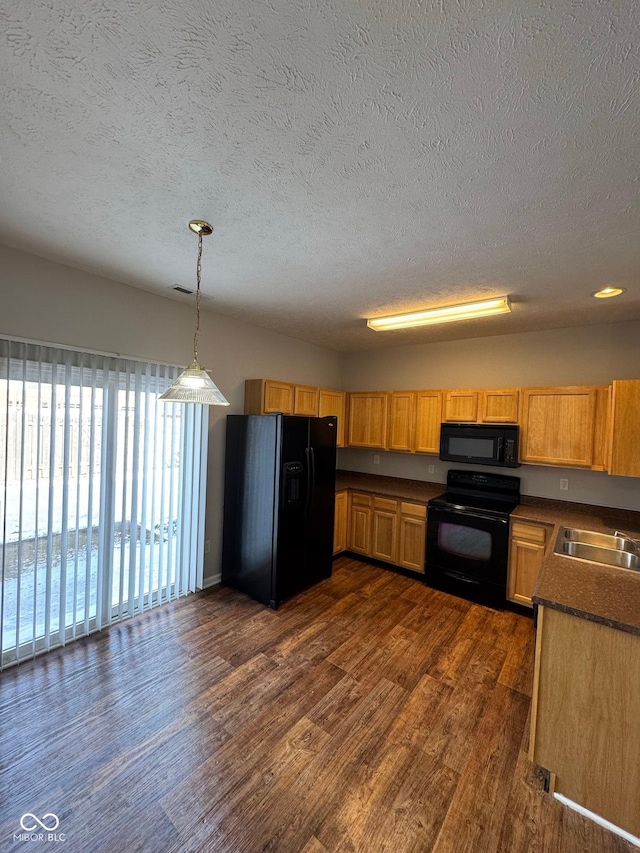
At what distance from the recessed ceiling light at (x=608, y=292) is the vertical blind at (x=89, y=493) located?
11.0 feet

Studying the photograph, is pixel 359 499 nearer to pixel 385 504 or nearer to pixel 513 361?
pixel 385 504

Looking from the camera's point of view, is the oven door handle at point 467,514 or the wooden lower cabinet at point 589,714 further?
the oven door handle at point 467,514

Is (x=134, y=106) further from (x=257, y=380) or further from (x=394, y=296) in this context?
(x=257, y=380)

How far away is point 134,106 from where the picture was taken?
1.14 metres

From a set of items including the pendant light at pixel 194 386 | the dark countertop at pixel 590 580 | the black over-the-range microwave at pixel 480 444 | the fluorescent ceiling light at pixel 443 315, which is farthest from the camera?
the black over-the-range microwave at pixel 480 444

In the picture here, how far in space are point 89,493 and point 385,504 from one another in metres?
2.92

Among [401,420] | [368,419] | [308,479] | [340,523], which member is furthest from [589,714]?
[368,419]

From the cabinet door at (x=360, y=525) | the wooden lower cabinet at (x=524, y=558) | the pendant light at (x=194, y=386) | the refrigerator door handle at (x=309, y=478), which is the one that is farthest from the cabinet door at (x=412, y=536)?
the pendant light at (x=194, y=386)

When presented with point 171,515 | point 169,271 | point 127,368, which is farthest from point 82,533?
point 169,271

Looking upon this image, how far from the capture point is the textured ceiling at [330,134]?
0.88 meters

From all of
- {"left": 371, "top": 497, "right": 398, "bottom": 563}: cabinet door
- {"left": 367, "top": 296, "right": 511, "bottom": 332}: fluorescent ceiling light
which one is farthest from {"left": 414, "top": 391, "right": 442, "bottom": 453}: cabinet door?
{"left": 367, "top": 296, "right": 511, "bottom": 332}: fluorescent ceiling light

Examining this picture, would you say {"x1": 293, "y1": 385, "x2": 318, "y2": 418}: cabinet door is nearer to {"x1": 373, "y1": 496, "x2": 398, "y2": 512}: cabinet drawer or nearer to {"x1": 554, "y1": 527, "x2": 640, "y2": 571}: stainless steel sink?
{"x1": 373, "y1": 496, "x2": 398, "y2": 512}: cabinet drawer

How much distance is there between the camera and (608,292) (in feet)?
8.18

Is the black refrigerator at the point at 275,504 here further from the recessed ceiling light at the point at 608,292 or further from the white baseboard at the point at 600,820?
the recessed ceiling light at the point at 608,292
